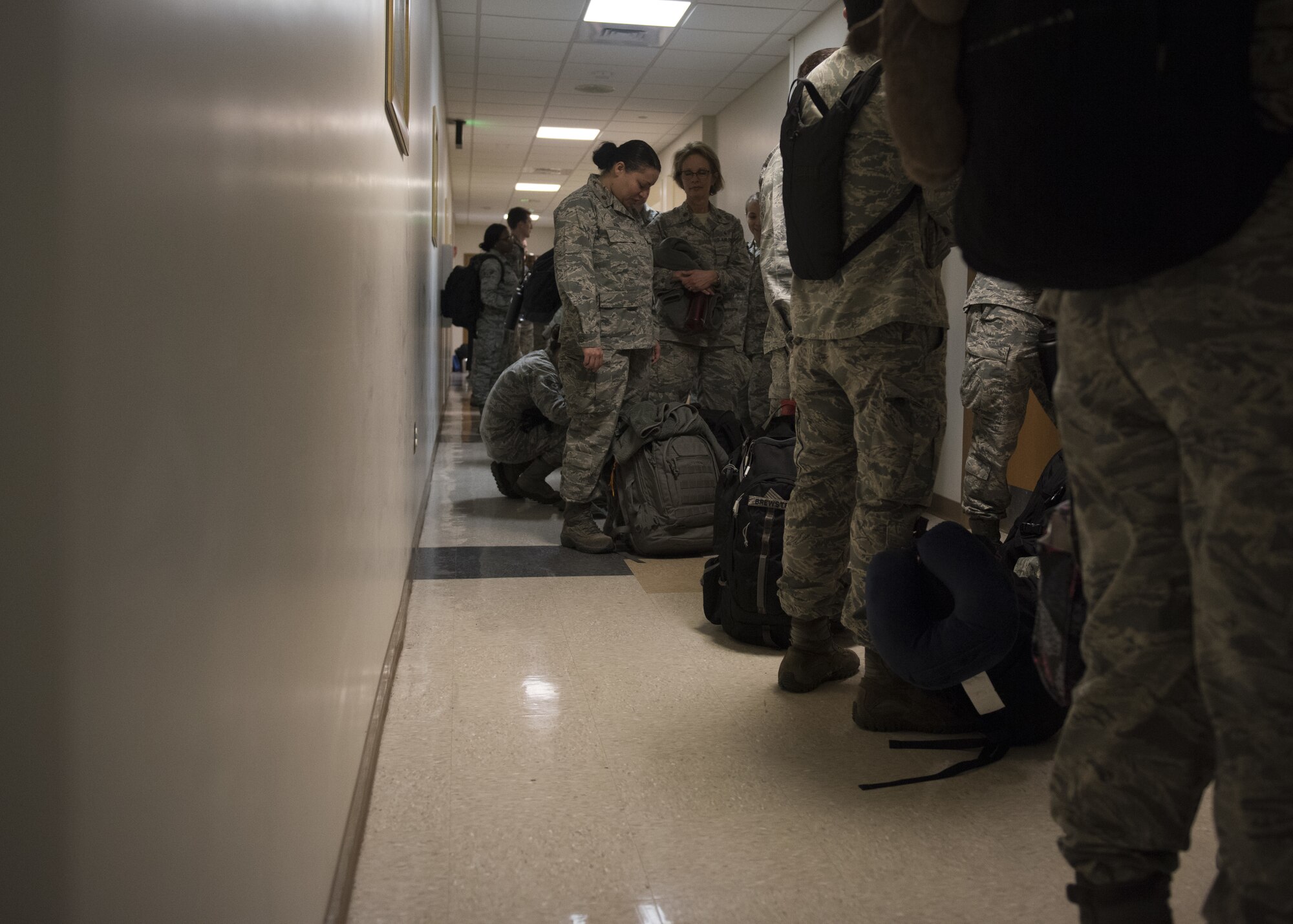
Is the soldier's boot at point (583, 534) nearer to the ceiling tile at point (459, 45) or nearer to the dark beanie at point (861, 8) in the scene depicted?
the dark beanie at point (861, 8)

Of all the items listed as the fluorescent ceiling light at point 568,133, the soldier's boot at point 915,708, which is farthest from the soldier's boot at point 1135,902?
the fluorescent ceiling light at point 568,133

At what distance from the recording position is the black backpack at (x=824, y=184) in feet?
6.17

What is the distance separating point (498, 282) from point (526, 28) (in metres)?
1.59

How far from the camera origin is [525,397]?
14.2 ft

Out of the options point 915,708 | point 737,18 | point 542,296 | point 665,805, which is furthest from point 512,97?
point 665,805

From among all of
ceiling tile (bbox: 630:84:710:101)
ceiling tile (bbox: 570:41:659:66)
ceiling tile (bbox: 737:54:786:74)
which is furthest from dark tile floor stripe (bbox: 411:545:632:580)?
ceiling tile (bbox: 630:84:710:101)

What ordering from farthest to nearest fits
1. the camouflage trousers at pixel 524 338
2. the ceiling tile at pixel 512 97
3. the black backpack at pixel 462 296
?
the camouflage trousers at pixel 524 338, the ceiling tile at pixel 512 97, the black backpack at pixel 462 296

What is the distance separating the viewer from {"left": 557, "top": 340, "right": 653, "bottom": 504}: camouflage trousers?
12.5 ft

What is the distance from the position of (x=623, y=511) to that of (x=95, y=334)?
3.23 m

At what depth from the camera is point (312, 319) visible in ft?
3.97

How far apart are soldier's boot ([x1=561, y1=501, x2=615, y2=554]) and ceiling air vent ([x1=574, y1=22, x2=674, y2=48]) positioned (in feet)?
11.6

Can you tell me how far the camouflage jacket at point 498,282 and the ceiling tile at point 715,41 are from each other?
5.77 ft

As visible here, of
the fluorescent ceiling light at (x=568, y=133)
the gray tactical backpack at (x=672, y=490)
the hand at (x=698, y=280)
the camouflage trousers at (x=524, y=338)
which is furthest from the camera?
the fluorescent ceiling light at (x=568, y=133)

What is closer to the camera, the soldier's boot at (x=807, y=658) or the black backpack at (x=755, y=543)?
the soldier's boot at (x=807, y=658)
